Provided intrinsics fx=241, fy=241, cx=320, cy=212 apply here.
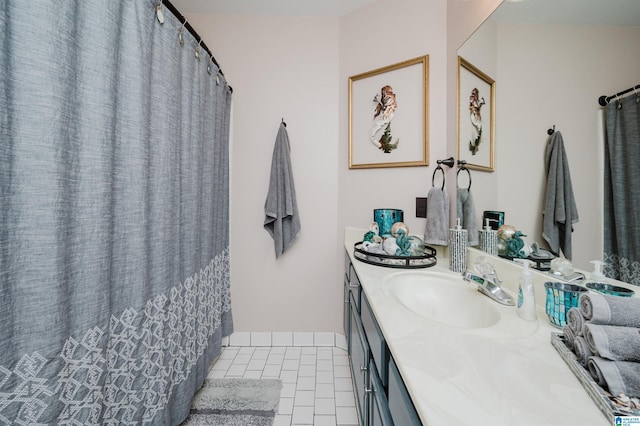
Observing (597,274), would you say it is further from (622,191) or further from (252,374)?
(252,374)

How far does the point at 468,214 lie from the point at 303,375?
4.56 ft

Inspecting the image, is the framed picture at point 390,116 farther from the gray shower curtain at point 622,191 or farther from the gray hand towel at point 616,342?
the gray hand towel at point 616,342

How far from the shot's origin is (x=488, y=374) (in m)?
0.45

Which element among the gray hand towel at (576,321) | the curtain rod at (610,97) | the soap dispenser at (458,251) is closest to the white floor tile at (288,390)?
the soap dispenser at (458,251)

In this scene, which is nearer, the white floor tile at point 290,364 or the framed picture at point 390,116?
the framed picture at point 390,116

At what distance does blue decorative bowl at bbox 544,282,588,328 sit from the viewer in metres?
0.62

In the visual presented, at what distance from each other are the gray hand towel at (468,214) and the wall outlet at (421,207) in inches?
9.6

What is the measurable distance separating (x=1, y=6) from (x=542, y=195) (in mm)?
1502

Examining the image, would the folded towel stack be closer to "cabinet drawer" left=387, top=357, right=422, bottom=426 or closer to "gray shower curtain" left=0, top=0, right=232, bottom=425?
"cabinet drawer" left=387, top=357, right=422, bottom=426

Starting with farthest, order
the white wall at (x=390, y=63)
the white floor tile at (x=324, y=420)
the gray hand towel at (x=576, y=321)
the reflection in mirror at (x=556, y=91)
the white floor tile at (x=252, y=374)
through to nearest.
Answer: the white floor tile at (x=252, y=374)
the white wall at (x=390, y=63)
the white floor tile at (x=324, y=420)
the reflection in mirror at (x=556, y=91)
the gray hand towel at (x=576, y=321)

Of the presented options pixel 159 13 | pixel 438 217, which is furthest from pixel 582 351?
pixel 159 13

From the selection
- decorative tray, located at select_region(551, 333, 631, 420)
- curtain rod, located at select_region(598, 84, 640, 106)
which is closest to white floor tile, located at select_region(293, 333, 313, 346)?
decorative tray, located at select_region(551, 333, 631, 420)

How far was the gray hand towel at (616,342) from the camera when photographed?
40 centimetres

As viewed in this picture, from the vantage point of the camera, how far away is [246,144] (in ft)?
6.13
